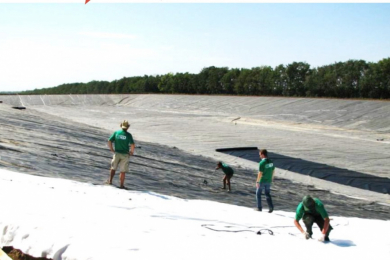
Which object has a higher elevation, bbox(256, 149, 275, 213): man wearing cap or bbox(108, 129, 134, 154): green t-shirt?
bbox(108, 129, 134, 154): green t-shirt

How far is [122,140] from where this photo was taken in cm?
1079

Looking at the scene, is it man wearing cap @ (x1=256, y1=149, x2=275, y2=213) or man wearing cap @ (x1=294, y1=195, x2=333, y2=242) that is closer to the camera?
man wearing cap @ (x1=294, y1=195, x2=333, y2=242)

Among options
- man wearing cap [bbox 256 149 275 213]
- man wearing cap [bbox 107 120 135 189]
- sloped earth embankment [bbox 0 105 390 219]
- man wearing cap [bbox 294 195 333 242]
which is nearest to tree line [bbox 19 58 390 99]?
sloped earth embankment [bbox 0 105 390 219]

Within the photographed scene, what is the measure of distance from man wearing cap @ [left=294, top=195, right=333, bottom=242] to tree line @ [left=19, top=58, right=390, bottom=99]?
5049cm

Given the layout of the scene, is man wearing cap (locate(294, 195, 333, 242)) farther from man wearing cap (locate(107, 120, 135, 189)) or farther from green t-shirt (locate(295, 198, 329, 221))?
man wearing cap (locate(107, 120, 135, 189))

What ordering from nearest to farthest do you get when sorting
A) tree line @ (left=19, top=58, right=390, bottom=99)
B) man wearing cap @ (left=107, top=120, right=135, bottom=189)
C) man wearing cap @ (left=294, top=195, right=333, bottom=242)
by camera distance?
man wearing cap @ (left=294, top=195, right=333, bottom=242) < man wearing cap @ (left=107, top=120, right=135, bottom=189) < tree line @ (left=19, top=58, right=390, bottom=99)

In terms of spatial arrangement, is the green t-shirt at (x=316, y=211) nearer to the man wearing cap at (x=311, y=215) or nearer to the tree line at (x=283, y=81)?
the man wearing cap at (x=311, y=215)

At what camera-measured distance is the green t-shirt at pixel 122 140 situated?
35.2 ft

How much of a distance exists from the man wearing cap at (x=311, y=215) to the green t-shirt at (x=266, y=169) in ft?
9.45

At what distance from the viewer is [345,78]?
6012 centimetres

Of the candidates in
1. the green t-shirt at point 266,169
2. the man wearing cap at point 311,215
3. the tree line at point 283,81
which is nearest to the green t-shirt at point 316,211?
the man wearing cap at point 311,215

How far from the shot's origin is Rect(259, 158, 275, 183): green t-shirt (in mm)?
10352

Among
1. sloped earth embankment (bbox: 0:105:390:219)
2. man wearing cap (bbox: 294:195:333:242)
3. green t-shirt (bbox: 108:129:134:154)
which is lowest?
sloped earth embankment (bbox: 0:105:390:219)

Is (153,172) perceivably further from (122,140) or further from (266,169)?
(266,169)
